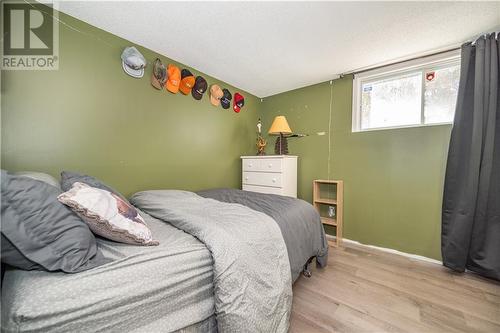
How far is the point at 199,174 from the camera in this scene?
2.66m

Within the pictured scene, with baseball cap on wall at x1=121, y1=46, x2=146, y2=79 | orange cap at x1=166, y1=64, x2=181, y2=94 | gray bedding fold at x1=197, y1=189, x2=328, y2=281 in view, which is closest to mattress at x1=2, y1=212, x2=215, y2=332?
gray bedding fold at x1=197, y1=189, x2=328, y2=281

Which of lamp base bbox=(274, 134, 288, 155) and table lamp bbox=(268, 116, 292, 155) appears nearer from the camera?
table lamp bbox=(268, 116, 292, 155)

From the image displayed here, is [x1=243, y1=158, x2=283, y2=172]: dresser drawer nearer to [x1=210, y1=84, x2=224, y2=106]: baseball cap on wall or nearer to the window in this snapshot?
[x1=210, y1=84, x2=224, y2=106]: baseball cap on wall

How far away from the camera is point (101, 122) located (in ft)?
5.93

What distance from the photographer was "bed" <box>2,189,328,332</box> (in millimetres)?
606

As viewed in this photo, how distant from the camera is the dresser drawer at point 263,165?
8.78ft

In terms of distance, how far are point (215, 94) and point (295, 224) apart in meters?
2.11

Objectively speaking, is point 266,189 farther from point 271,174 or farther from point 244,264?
point 244,264

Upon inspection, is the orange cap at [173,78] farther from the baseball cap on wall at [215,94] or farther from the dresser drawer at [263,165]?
the dresser drawer at [263,165]

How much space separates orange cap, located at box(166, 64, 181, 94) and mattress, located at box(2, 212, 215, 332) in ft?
6.08

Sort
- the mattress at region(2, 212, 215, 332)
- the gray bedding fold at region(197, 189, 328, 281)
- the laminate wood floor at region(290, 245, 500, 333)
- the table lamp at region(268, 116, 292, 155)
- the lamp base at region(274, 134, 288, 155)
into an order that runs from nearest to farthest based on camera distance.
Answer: the mattress at region(2, 212, 215, 332) → the laminate wood floor at region(290, 245, 500, 333) → the gray bedding fold at region(197, 189, 328, 281) → the table lamp at region(268, 116, 292, 155) → the lamp base at region(274, 134, 288, 155)

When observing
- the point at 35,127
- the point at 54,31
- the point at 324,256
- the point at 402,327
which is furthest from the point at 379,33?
the point at 35,127

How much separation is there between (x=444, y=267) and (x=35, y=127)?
3.88m

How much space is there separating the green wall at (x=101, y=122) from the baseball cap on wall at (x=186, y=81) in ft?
0.26
